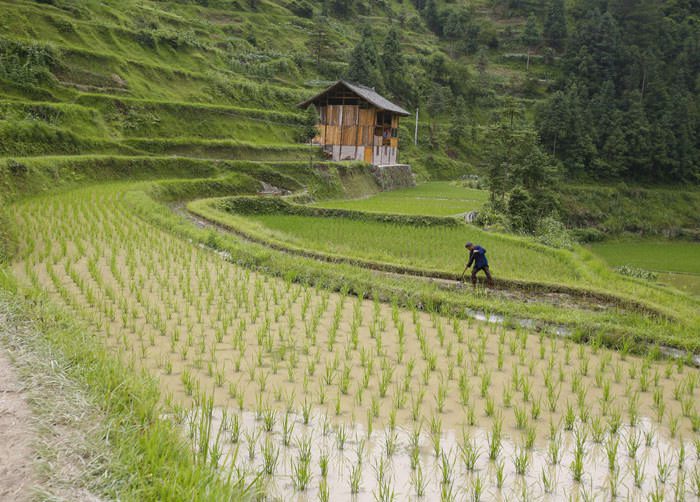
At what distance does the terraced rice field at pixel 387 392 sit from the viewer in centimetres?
349

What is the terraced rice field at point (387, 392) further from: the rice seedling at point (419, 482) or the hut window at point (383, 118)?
the hut window at point (383, 118)

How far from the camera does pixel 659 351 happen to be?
19.6 ft

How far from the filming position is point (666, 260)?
20.8 metres

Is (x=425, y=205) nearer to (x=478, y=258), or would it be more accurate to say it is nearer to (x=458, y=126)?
(x=478, y=258)

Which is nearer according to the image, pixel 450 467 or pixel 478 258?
pixel 450 467

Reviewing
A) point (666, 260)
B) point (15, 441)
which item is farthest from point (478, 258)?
point (666, 260)

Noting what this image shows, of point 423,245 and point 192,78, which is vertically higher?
point 192,78

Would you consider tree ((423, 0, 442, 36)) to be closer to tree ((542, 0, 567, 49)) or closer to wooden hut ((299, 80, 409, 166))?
tree ((542, 0, 567, 49))

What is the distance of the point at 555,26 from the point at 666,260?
158 ft

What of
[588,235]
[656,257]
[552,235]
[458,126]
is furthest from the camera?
[458,126]

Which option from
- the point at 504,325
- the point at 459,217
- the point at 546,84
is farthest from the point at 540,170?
the point at 546,84

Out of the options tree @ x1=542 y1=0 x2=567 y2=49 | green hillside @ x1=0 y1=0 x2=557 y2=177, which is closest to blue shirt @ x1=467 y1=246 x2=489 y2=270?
green hillside @ x1=0 y1=0 x2=557 y2=177

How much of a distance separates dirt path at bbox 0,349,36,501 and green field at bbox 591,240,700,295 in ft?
52.2

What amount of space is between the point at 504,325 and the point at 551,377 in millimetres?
1590
